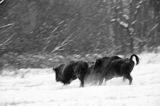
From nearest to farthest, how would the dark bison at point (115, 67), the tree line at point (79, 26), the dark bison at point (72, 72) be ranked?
the dark bison at point (115, 67) < the dark bison at point (72, 72) < the tree line at point (79, 26)

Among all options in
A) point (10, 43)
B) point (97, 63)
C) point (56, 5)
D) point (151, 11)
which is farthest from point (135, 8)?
point (97, 63)

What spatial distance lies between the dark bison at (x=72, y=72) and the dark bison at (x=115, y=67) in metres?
0.54

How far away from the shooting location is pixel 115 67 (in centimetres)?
1565

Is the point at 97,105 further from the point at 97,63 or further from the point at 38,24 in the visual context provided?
the point at 38,24

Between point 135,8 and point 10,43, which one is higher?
point 135,8

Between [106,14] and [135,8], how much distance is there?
243 cm

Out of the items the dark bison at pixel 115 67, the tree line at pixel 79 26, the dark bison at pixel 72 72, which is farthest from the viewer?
the tree line at pixel 79 26

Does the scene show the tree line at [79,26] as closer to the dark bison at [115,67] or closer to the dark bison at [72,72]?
the dark bison at [72,72]

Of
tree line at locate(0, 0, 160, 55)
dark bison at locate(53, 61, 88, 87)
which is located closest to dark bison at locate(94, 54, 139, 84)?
dark bison at locate(53, 61, 88, 87)

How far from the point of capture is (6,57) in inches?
1237

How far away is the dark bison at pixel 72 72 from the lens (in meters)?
16.3

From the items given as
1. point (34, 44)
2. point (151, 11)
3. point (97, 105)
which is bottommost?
point (97, 105)

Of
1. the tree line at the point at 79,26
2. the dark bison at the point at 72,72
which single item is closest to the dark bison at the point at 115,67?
the dark bison at the point at 72,72

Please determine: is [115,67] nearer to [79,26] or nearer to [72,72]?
[72,72]
